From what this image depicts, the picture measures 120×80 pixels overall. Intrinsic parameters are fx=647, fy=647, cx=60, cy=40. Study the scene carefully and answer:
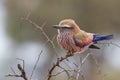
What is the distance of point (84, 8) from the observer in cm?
966

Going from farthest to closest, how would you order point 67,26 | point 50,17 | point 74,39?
point 50,17 → point 74,39 → point 67,26

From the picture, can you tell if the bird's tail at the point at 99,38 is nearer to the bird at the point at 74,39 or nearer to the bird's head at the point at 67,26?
the bird at the point at 74,39

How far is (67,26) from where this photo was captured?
2.72 m

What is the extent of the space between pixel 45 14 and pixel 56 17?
0.74 feet

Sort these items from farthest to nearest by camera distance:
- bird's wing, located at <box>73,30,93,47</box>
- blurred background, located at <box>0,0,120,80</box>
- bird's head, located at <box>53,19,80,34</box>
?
blurred background, located at <box>0,0,120,80</box>, bird's wing, located at <box>73,30,93,47</box>, bird's head, located at <box>53,19,80,34</box>

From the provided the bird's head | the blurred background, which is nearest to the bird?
the bird's head

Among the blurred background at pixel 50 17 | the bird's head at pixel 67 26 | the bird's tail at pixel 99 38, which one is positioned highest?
the bird's head at pixel 67 26

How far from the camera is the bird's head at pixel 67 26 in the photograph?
106 inches

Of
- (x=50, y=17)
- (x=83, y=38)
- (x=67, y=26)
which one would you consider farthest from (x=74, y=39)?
(x=50, y=17)

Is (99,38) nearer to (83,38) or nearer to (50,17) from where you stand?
(83,38)

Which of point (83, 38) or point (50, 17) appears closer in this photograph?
point (83, 38)

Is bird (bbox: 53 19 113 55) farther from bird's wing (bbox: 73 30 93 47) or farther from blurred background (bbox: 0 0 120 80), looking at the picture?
blurred background (bbox: 0 0 120 80)

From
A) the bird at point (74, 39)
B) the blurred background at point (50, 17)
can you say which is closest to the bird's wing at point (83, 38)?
the bird at point (74, 39)

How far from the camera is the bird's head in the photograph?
2682mm
